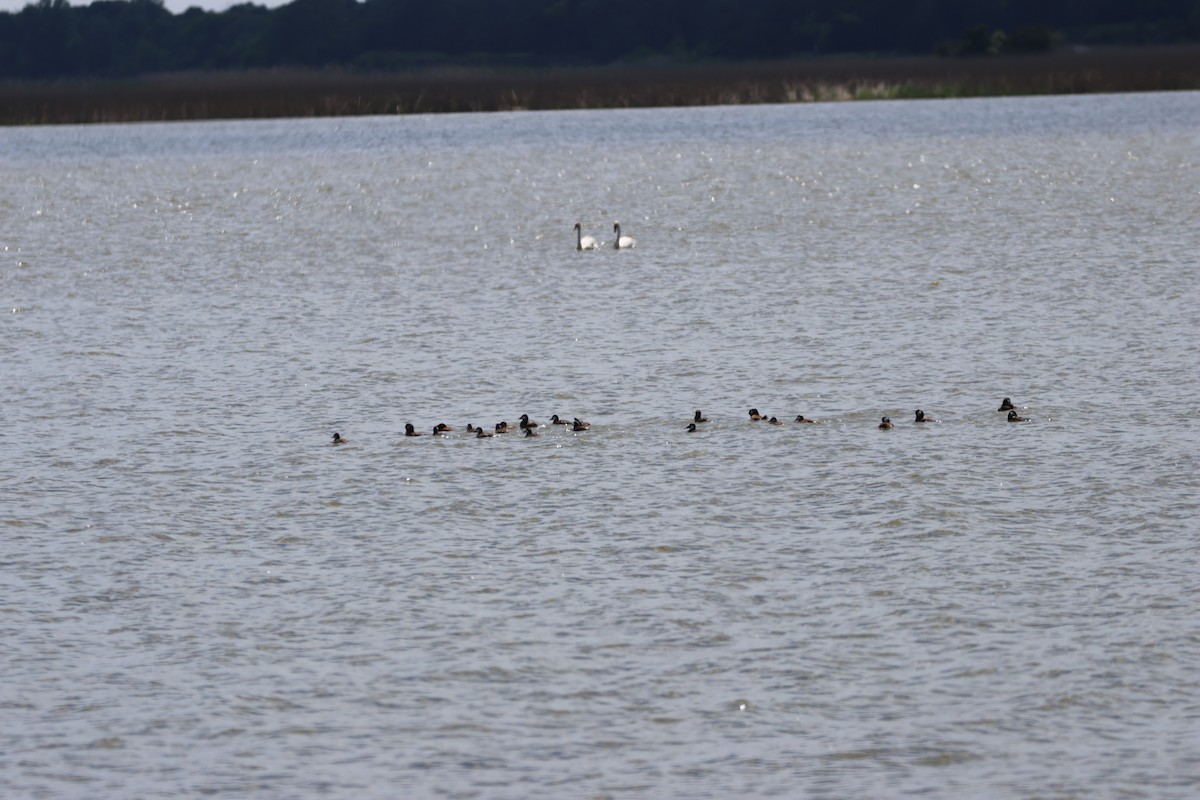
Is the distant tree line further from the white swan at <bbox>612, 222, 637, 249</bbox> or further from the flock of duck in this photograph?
the flock of duck

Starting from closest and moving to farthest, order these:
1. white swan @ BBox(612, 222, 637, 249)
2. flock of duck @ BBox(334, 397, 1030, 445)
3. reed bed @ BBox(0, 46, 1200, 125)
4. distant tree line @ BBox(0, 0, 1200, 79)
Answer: flock of duck @ BBox(334, 397, 1030, 445) < white swan @ BBox(612, 222, 637, 249) < reed bed @ BBox(0, 46, 1200, 125) < distant tree line @ BBox(0, 0, 1200, 79)

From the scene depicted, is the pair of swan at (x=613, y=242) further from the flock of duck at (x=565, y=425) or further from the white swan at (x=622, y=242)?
the flock of duck at (x=565, y=425)

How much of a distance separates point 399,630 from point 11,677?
1.99 metres

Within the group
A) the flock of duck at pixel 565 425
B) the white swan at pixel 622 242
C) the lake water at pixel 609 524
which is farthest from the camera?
the white swan at pixel 622 242

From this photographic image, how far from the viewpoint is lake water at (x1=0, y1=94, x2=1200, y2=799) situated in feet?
28.1

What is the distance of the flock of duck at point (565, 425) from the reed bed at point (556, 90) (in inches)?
1869

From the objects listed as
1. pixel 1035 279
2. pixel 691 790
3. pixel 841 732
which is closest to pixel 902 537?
pixel 841 732

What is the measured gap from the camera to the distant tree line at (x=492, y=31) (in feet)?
438

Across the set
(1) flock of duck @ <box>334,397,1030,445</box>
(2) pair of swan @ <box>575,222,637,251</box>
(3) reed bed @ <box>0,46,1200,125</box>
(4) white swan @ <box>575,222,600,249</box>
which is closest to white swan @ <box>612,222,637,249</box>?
(2) pair of swan @ <box>575,222,637,251</box>

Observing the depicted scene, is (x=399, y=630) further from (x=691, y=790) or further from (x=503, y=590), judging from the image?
(x=691, y=790)

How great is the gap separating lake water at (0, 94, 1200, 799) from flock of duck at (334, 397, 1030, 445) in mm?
121

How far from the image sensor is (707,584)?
10.9 m

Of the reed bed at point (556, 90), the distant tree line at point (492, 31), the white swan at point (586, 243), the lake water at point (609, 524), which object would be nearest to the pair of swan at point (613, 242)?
the white swan at point (586, 243)

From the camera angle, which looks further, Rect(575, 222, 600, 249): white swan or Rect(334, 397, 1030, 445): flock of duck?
Rect(575, 222, 600, 249): white swan
